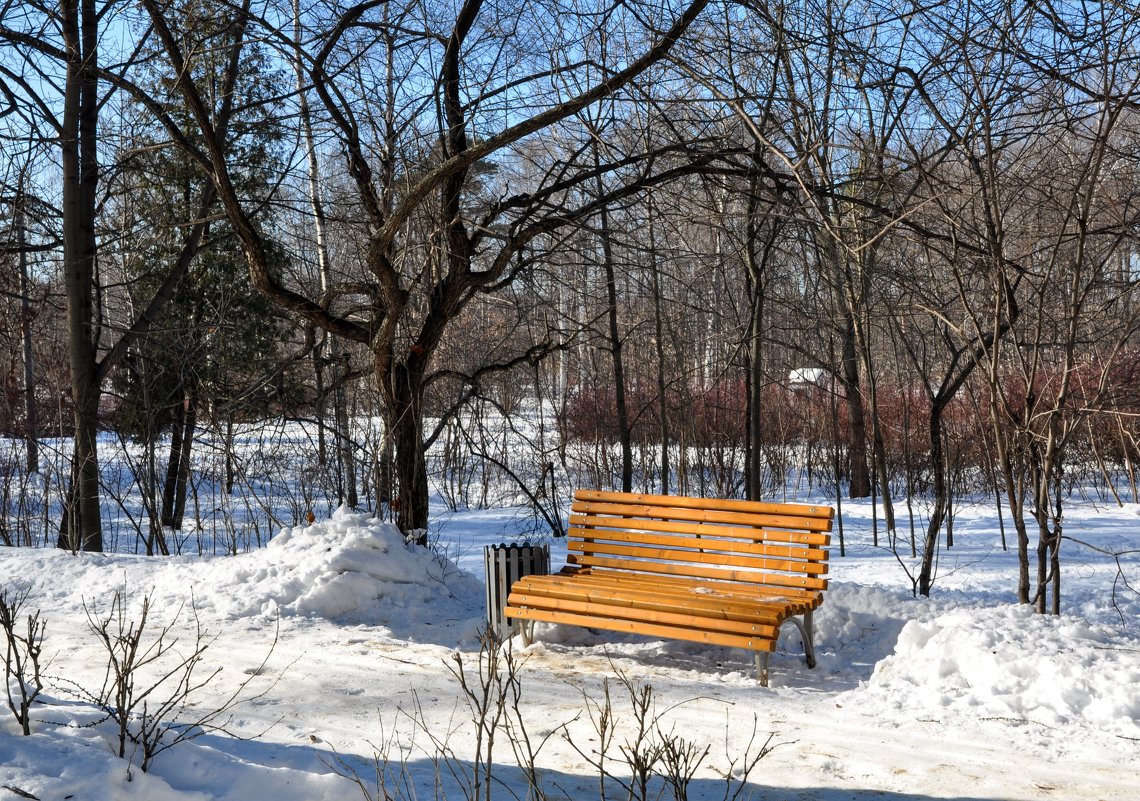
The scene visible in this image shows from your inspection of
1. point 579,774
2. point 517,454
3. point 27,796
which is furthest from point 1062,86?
point 517,454

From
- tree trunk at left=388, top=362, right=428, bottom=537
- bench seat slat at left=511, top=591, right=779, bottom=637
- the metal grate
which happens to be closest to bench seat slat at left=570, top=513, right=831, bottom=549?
the metal grate

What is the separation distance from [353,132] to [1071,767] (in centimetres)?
601

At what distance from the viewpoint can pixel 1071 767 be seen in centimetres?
345

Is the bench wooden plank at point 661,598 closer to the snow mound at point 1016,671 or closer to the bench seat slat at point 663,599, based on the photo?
the bench seat slat at point 663,599

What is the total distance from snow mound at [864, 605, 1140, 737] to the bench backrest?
0.71 metres

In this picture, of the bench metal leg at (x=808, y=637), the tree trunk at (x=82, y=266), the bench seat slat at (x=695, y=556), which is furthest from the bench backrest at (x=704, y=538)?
the tree trunk at (x=82, y=266)

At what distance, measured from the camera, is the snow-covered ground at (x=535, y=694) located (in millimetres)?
3008

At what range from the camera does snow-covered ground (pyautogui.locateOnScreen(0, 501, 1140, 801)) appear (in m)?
3.01

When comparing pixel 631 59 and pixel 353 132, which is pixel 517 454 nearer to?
pixel 353 132

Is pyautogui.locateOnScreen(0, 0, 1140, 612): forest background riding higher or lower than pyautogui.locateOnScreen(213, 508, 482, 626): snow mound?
A: higher

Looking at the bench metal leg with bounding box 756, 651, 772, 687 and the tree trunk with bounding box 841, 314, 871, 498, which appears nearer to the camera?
the bench metal leg with bounding box 756, 651, 772, 687

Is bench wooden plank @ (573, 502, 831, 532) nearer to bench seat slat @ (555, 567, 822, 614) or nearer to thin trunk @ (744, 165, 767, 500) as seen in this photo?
bench seat slat @ (555, 567, 822, 614)

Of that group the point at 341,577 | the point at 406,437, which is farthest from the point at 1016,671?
the point at 406,437

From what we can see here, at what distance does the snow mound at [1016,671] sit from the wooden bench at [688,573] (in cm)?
57
